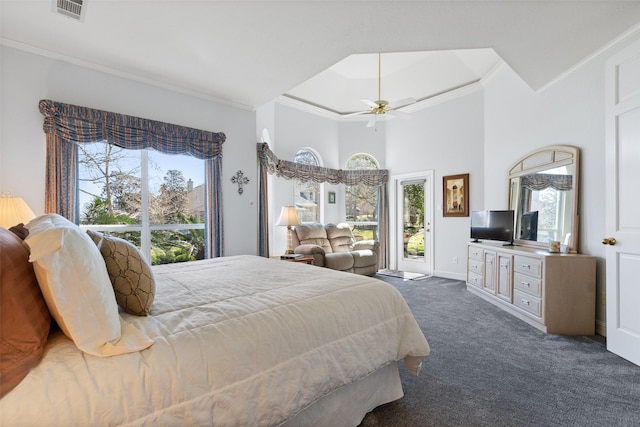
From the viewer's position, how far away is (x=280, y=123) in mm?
5629

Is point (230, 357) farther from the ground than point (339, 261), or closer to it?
farther from the ground

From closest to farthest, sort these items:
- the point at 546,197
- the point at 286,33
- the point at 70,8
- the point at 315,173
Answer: the point at 70,8
the point at 286,33
the point at 546,197
the point at 315,173

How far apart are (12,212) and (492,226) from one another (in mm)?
5190

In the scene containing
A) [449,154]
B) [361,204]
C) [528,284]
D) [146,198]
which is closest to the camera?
[528,284]

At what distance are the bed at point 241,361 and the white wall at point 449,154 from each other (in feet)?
12.9

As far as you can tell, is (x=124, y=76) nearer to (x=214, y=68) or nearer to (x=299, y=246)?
(x=214, y=68)

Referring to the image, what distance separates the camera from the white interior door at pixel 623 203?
2.28 metres

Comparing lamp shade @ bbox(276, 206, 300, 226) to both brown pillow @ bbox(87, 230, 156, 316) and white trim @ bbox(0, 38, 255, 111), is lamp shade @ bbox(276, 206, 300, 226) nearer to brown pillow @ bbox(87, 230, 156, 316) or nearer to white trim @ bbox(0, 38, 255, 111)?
white trim @ bbox(0, 38, 255, 111)

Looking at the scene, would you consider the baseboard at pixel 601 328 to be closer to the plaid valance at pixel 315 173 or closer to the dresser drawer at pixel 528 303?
the dresser drawer at pixel 528 303

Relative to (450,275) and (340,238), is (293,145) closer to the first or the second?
(340,238)

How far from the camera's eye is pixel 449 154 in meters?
5.43

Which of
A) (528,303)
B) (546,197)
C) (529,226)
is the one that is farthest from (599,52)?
(528,303)

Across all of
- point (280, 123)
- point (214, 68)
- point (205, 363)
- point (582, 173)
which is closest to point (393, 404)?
point (205, 363)

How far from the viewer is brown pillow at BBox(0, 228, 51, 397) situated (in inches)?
30.7
